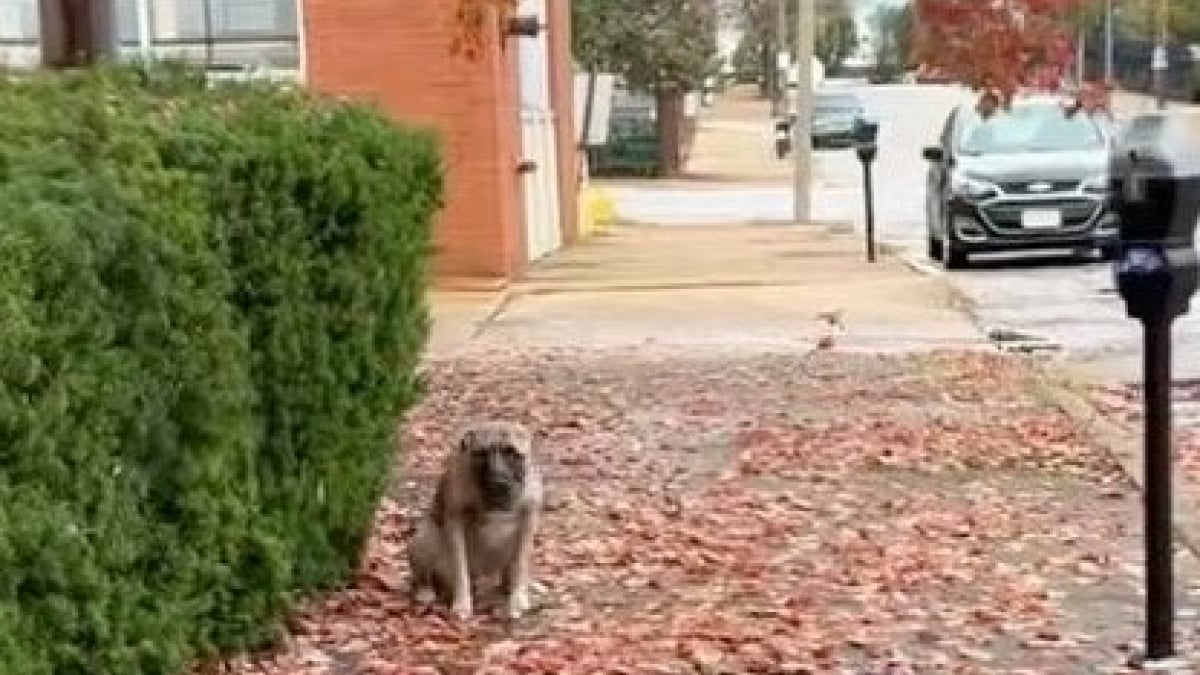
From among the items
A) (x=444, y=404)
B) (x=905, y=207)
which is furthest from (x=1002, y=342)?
(x=905, y=207)

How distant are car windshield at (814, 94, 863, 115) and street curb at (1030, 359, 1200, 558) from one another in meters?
54.5

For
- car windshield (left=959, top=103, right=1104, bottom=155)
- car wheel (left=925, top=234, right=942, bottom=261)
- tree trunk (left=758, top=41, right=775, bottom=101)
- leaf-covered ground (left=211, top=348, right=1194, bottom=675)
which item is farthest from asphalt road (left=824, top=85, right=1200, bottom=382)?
tree trunk (left=758, top=41, right=775, bottom=101)

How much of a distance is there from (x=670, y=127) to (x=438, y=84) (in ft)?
117

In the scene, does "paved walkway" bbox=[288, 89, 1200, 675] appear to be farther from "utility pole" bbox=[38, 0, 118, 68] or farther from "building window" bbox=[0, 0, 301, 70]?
"building window" bbox=[0, 0, 301, 70]

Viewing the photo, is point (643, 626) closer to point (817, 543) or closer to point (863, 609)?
point (863, 609)

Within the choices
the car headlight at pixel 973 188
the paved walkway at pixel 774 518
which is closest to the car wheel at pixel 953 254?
the car headlight at pixel 973 188

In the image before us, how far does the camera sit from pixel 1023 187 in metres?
25.6

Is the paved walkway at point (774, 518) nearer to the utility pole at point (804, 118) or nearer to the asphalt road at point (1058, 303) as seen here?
the asphalt road at point (1058, 303)

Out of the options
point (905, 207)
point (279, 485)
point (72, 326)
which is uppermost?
point (72, 326)

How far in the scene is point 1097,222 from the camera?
2541cm

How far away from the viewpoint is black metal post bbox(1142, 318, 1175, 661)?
661 centimetres

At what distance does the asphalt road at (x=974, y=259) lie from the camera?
17234 mm

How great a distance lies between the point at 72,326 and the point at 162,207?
781 mm

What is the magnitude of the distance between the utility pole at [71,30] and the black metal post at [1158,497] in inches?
205
